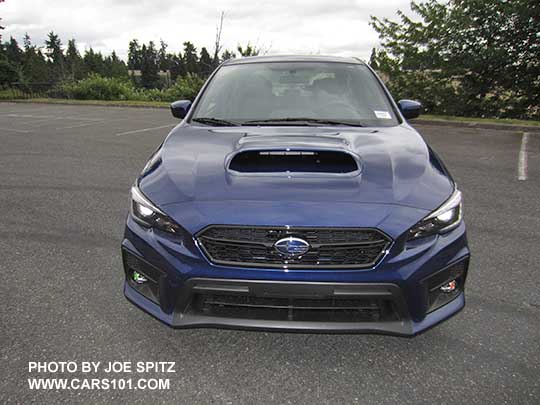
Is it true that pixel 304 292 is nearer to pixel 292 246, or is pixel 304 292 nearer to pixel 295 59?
pixel 292 246

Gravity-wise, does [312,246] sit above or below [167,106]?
above

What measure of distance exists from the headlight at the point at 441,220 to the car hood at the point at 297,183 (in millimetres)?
34

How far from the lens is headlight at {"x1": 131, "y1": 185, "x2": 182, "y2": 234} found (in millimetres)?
2019

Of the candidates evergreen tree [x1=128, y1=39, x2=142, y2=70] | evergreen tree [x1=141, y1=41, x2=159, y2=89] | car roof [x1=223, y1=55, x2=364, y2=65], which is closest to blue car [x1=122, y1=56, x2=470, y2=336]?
car roof [x1=223, y1=55, x2=364, y2=65]

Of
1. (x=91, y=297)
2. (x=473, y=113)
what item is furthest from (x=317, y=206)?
(x=473, y=113)

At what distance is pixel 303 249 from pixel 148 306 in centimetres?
87

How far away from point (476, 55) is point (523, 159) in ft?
23.1

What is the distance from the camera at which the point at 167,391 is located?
2.02 meters

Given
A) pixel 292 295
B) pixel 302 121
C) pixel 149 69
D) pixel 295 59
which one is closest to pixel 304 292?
pixel 292 295

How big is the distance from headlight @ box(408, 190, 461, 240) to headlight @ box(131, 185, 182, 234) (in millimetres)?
1124

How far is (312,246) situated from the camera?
190cm

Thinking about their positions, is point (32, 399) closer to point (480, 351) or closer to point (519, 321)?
point (480, 351)

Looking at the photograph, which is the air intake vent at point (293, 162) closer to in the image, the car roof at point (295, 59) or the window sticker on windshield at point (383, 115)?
the window sticker on windshield at point (383, 115)

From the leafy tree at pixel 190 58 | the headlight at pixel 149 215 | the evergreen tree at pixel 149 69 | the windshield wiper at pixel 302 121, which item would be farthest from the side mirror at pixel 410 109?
the leafy tree at pixel 190 58
